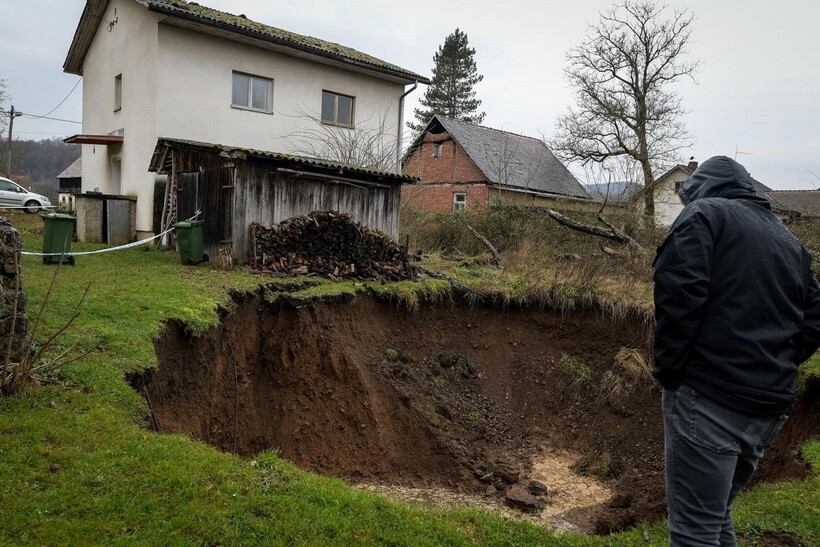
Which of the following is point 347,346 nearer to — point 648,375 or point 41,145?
point 648,375

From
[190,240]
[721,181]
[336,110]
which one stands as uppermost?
[336,110]

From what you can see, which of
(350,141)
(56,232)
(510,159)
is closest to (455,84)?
(510,159)

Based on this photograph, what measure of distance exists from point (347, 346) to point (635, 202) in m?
13.3

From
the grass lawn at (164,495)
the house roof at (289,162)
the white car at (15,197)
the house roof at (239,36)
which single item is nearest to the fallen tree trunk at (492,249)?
the house roof at (289,162)

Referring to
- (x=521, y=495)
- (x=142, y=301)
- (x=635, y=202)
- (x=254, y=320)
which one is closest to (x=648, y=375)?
(x=521, y=495)

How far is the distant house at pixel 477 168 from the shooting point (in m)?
28.4

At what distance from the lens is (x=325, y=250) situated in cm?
1200

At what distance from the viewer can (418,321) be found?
11.2m

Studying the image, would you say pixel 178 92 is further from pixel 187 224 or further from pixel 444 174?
pixel 444 174

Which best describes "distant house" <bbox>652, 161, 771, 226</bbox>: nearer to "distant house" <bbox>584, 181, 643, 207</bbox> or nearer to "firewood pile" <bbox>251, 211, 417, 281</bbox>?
"distant house" <bbox>584, 181, 643, 207</bbox>

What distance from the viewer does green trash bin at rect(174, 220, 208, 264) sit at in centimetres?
1196

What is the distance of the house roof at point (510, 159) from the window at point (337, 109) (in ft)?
25.6

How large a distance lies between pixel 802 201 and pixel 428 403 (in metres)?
20.3

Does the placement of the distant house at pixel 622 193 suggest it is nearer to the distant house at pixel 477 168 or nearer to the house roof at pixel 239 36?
the distant house at pixel 477 168
